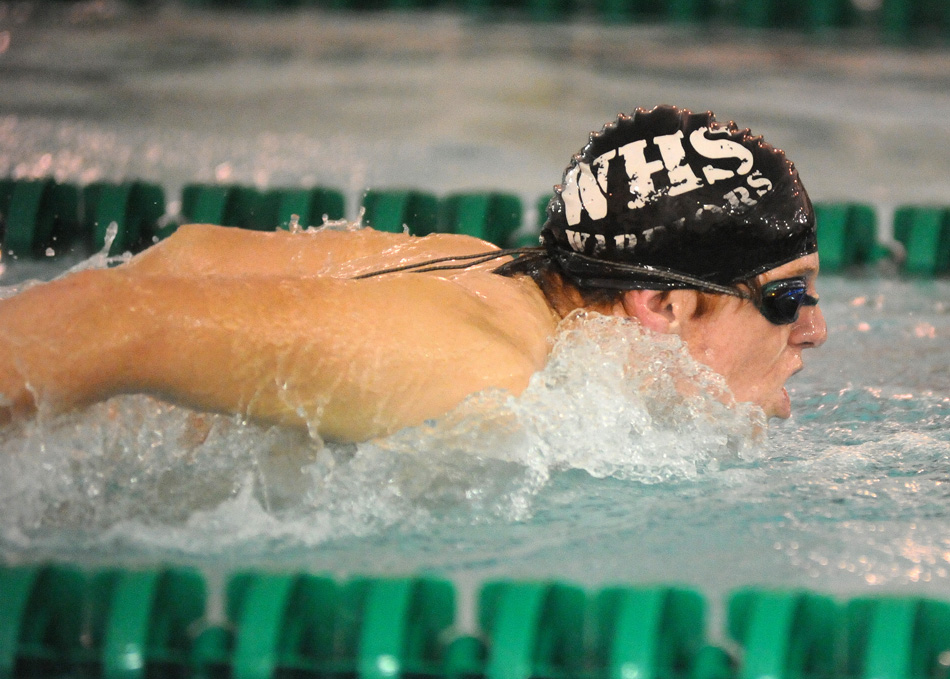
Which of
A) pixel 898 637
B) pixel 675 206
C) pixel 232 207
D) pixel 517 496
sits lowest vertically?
pixel 898 637

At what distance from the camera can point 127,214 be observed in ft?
10.9

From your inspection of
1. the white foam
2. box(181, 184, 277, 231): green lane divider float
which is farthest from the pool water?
box(181, 184, 277, 231): green lane divider float

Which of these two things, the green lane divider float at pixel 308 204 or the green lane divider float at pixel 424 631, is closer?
the green lane divider float at pixel 424 631

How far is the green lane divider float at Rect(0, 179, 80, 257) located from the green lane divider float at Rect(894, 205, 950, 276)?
242cm

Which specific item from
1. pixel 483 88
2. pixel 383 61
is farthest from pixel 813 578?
pixel 383 61

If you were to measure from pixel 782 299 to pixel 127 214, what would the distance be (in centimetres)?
213

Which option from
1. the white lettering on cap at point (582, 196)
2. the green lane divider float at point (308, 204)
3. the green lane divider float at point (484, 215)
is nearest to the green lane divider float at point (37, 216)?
the green lane divider float at point (308, 204)

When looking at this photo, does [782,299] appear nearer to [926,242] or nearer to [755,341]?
[755,341]

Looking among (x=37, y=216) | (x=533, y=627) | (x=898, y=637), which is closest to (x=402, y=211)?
(x=37, y=216)

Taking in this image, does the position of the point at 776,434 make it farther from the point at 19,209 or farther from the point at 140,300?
the point at 19,209

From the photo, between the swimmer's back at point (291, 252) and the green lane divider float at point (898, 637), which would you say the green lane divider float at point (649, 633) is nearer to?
the green lane divider float at point (898, 637)

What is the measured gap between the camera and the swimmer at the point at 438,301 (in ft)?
4.73

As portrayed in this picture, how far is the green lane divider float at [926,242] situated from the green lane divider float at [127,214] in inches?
84.9

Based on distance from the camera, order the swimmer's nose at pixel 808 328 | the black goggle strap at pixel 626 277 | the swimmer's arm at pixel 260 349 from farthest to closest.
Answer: the swimmer's nose at pixel 808 328
the black goggle strap at pixel 626 277
the swimmer's arm at pixel 260 349
